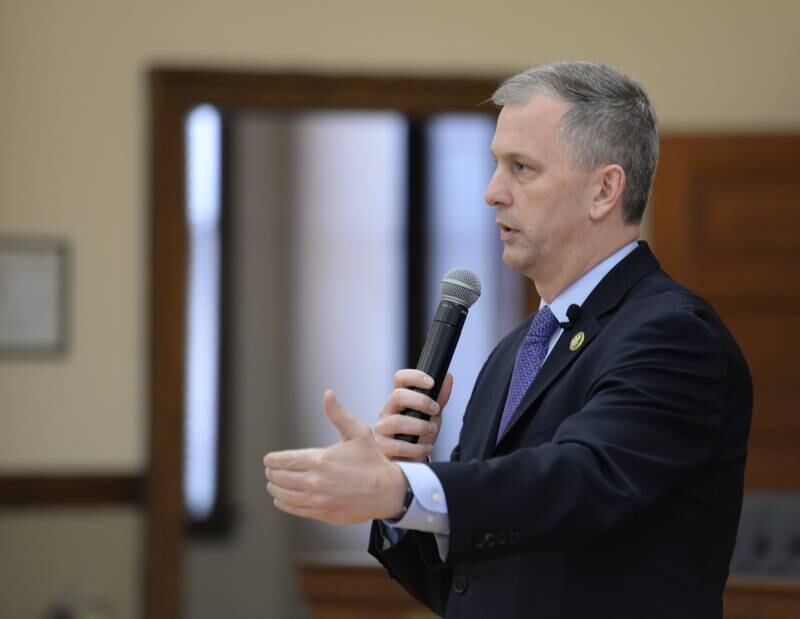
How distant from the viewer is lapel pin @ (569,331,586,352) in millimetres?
1817

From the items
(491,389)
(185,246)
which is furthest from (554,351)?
(185,246)

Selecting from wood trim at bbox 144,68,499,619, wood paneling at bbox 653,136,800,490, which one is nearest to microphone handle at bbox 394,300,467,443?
wood trim at bbox 144,68,499,619

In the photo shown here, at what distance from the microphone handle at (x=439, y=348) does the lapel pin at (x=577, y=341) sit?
18cm

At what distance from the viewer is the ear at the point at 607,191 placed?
1874 mm

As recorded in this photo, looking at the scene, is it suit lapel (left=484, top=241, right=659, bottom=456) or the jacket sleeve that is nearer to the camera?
suit lapel (left=484, top=241, right=659, bottom=456)

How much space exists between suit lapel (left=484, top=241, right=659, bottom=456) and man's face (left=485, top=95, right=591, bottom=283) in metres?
0.07

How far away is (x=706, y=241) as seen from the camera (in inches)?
223

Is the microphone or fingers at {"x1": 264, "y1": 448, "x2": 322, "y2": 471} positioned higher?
the microphone

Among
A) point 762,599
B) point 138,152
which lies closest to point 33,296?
point 138,152

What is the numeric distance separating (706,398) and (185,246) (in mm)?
4071

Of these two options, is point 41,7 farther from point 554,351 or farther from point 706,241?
point 554,351

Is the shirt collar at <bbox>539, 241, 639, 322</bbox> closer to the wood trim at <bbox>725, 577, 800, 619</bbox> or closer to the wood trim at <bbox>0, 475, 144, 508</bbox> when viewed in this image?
the wood trim at <bbox>725, 577, 800, 619</bbox>

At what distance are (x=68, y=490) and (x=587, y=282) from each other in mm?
3912

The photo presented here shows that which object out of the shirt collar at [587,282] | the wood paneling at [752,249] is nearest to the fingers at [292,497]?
the shirt collar at [587,282]
